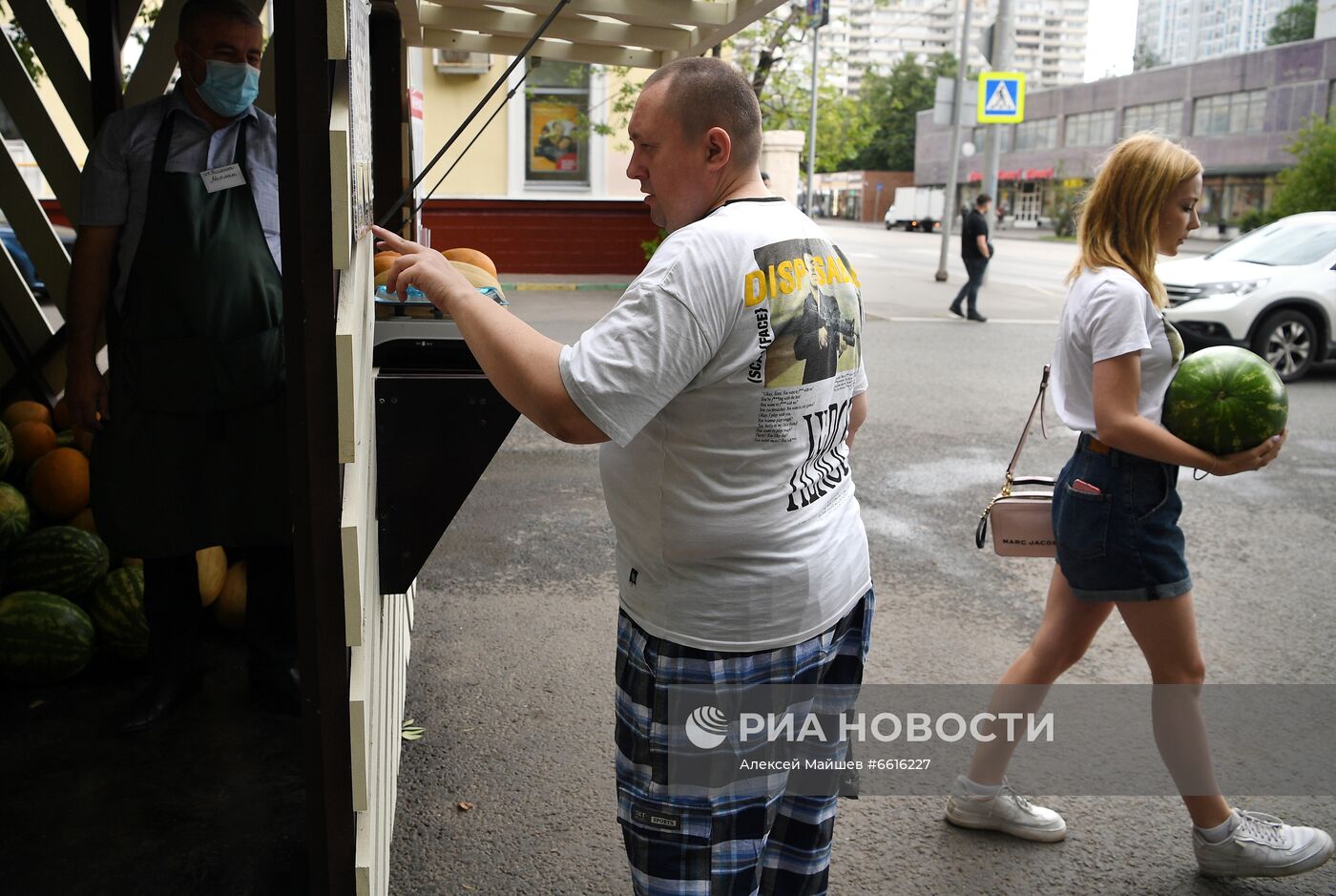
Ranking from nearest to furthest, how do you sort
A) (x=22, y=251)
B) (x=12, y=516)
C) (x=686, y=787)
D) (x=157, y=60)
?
(x=686, y=787)
(x=12, y=516)
(x=157, y=60)
(x=22, y=251)

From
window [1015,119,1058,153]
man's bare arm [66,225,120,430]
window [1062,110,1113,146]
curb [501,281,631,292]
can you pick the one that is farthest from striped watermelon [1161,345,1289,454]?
window [1015,119,1058,153]

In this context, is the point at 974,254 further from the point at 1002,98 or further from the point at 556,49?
the point at 556,49

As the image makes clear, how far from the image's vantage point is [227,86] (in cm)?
342

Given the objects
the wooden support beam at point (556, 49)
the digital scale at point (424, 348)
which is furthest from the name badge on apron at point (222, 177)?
Result: the wooden support beam at point (556, 49)

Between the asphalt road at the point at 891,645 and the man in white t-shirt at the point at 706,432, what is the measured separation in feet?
3.90

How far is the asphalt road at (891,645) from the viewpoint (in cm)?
339

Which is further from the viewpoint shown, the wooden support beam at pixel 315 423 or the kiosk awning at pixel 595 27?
the kiosk awning at pixel 595 27

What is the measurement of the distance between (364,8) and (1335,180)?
28.6m

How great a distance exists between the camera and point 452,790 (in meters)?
3.71

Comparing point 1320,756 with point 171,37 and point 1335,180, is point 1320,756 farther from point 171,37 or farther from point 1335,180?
point 1335,180

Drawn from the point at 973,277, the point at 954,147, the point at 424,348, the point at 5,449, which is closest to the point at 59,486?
the point at 5,449

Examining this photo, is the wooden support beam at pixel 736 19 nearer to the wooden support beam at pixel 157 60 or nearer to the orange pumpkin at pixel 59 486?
the wooden support beam at pixel 157 60

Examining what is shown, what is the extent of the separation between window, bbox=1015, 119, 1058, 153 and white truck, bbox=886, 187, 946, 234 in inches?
347

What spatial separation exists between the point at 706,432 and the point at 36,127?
4445mm
